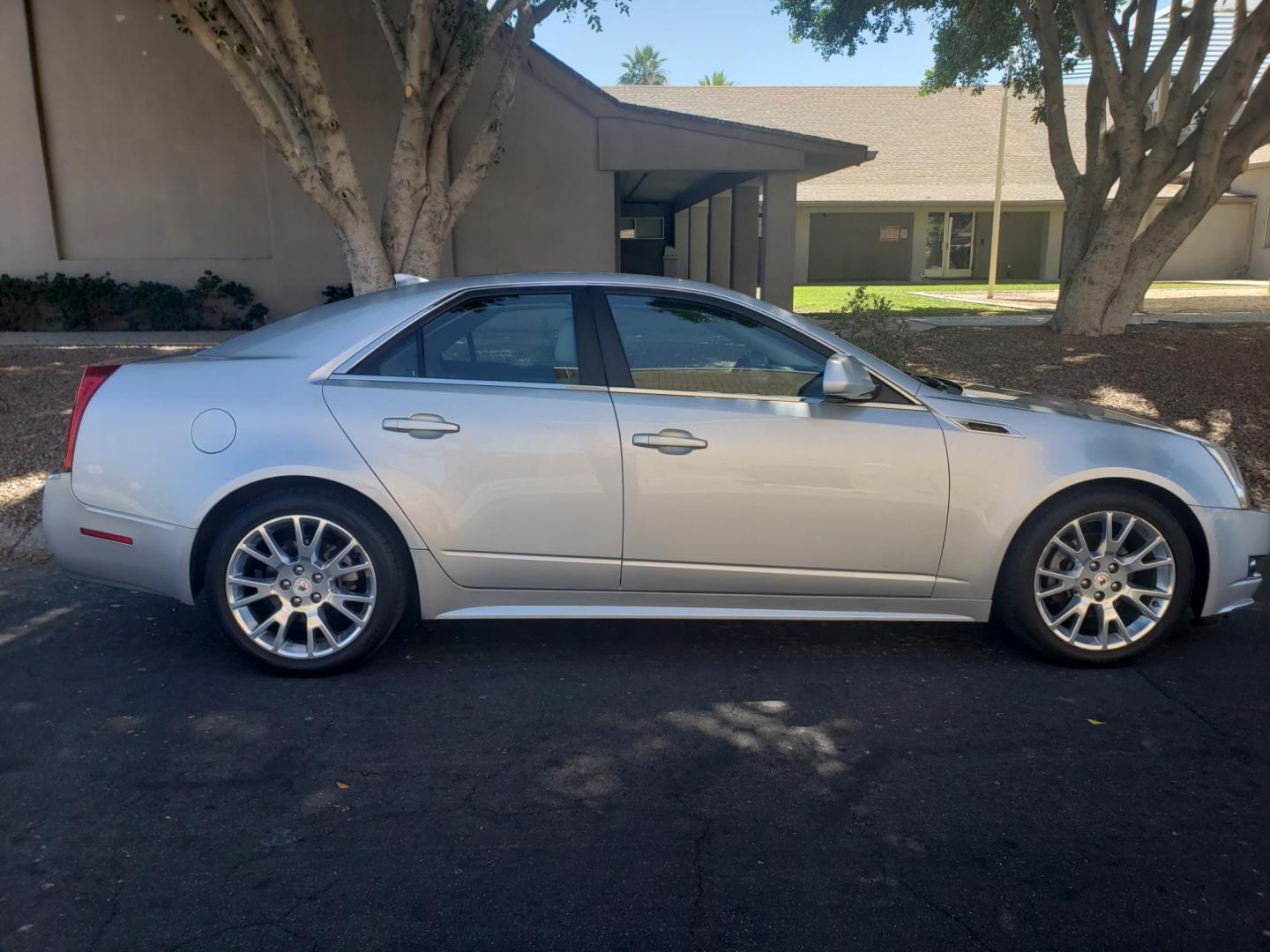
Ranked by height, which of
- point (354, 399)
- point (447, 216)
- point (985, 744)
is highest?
point (447, 216)

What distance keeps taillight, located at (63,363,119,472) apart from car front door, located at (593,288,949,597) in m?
2.20

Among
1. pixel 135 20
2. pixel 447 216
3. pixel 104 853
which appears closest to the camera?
pixel 104 853

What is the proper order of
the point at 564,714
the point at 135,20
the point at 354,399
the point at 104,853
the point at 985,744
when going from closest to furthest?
the point at 104,853, the point at 985,744, the point at 564,714, the point at 354,399, the point at 135,20

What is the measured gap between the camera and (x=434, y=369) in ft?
14.6

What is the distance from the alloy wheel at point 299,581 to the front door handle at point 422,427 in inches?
18.8

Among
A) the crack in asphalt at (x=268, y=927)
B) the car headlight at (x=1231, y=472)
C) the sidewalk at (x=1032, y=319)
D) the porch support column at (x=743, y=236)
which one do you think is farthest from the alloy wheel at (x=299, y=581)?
the porch support column at (x=743, y=236)

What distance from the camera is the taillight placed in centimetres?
439

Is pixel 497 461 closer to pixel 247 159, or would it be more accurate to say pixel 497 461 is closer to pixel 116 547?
pixel 116 547

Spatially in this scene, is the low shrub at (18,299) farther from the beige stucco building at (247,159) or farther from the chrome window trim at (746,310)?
the chrome window trim at (746,310)

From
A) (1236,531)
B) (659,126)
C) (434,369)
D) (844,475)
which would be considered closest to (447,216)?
(659,126)

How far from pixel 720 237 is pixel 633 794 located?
2093 centimetres

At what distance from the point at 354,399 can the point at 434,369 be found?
37 centimetres

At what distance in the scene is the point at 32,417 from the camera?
27.7 feet

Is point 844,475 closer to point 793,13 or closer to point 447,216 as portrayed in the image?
point 447,216
